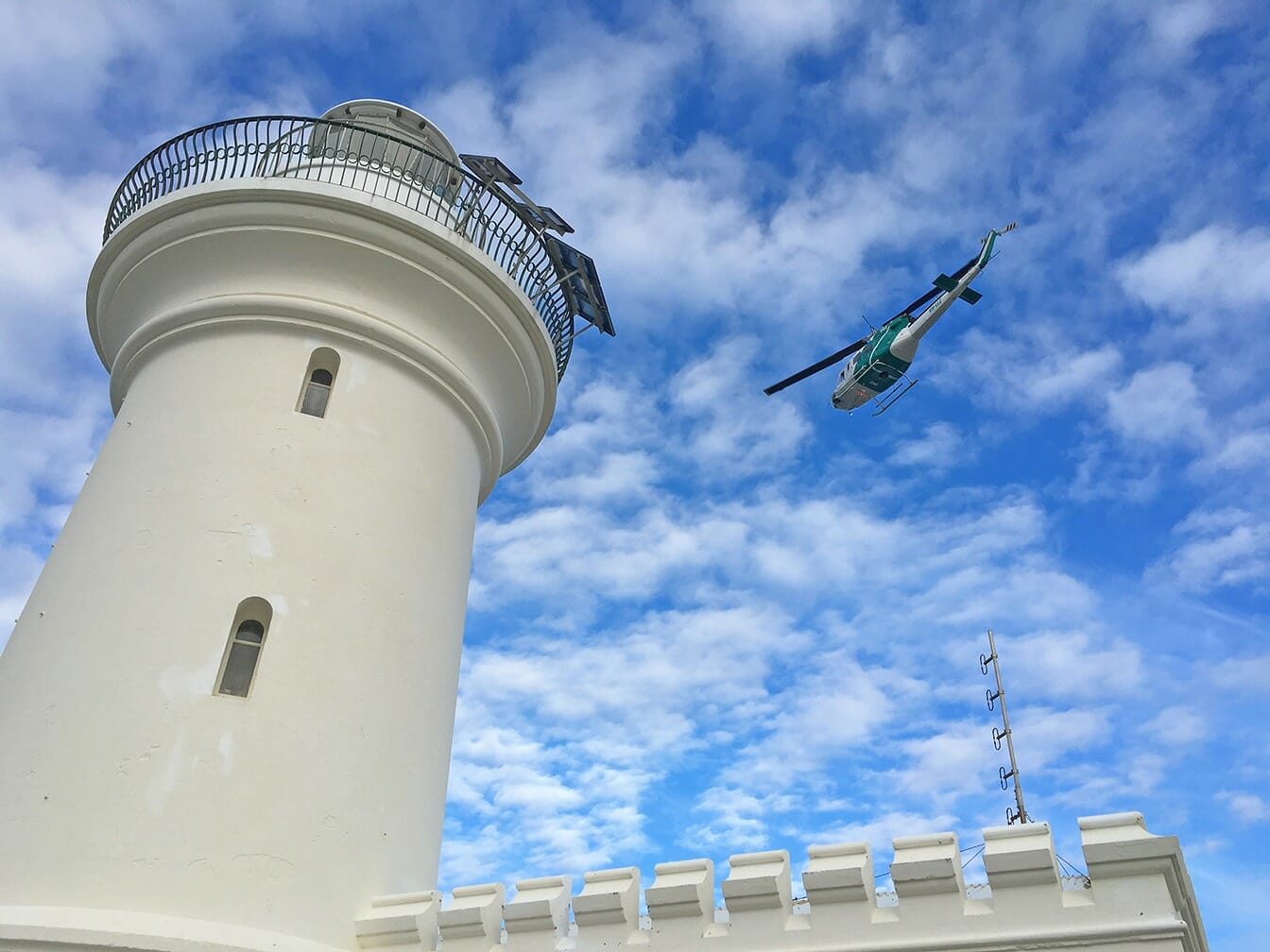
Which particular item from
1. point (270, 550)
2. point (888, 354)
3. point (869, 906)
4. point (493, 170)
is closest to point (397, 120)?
point (493, 170)

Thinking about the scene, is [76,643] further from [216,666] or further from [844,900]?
[844,900]

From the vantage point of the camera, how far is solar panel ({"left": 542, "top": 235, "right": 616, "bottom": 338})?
12.3 m

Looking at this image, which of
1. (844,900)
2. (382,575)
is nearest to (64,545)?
(382,575)

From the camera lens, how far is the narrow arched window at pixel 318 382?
34.1ft

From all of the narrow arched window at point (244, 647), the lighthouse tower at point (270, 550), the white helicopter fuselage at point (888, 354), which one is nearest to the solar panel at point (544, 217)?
the lighthouse tower at point (270, 550)

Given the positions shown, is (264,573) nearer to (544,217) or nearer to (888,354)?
(544,217)

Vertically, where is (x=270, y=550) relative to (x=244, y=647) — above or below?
above

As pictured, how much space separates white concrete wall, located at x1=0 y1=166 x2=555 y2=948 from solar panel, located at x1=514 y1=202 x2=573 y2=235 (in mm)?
1143

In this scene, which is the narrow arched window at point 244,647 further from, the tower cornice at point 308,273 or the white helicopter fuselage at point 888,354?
the white helicopter fuselage at point 888,354

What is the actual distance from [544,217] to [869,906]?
8349mm

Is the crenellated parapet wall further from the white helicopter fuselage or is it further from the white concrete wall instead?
the white helicopter fuselage

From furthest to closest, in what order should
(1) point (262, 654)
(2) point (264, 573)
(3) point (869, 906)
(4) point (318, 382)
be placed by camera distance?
(4) point (318, 382), (2) point (264, 573), (1) point (262, 654), (3) point (869, 906)

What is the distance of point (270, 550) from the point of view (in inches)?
367

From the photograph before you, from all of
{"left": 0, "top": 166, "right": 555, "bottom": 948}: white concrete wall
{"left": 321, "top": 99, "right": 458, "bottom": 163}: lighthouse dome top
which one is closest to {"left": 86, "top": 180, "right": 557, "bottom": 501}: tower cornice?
{"left": 0, "top": 166, "right": 555, "bottom": 948}: white concrete wall
